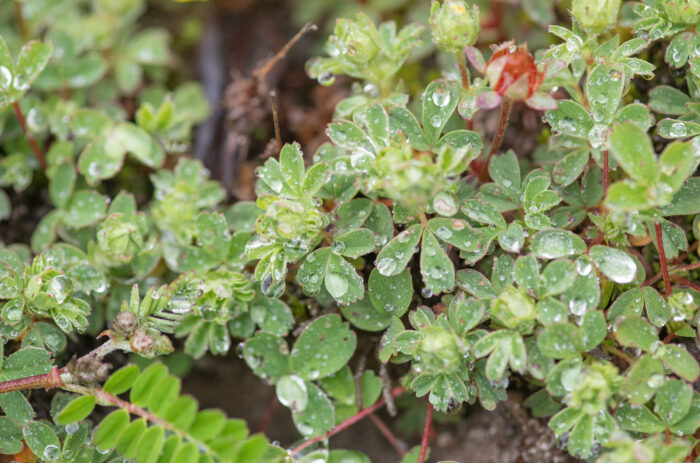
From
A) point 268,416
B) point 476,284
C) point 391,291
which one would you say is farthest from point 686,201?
point 268,416

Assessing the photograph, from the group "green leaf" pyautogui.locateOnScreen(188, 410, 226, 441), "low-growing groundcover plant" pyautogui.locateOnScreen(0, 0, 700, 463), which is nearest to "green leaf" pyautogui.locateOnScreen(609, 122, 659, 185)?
"low-growing groundcover plant" pyautogui.locateOnScreen(0, 0, 700, 463)

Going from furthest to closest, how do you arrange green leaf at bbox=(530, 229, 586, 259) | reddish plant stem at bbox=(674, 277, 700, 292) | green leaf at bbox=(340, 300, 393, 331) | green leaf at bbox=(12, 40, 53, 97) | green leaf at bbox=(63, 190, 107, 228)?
green leaf at bbox=(63, 190, 107, 228), green leaf at bbox=(12, 40, 53, 97), green leaf at bbox=(340, 300, 393, 331), reddish plant stem at bbox=(674, 277, 700, 292), green leaf at bbox=(530, 229, 586, 259)

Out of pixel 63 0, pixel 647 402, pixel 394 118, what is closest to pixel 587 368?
pixel 647 402

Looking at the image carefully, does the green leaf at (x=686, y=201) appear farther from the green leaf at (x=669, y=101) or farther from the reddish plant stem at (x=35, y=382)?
the reddish plant stem at (x=35, y=382)

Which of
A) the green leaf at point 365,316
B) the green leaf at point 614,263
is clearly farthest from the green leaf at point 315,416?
the green leaf at point 614,263

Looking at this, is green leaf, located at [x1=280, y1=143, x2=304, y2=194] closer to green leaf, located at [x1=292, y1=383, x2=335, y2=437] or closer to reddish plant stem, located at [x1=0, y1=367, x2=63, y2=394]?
green leaf, located at [x1=292, y1=383, x2=335, y2=437]

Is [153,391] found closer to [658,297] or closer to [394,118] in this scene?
[394,118]
